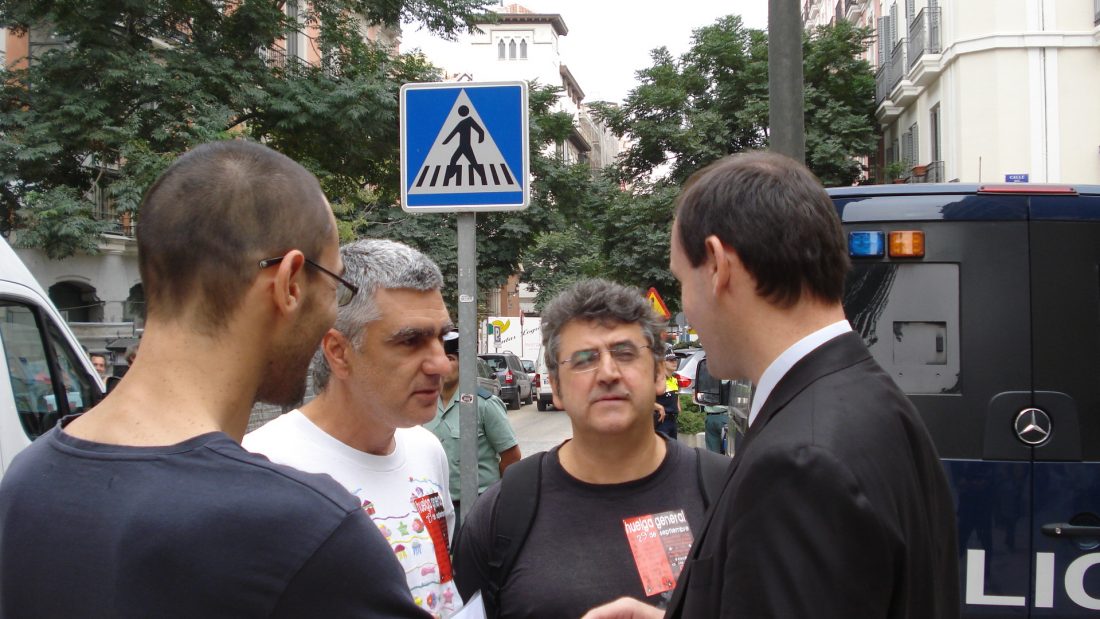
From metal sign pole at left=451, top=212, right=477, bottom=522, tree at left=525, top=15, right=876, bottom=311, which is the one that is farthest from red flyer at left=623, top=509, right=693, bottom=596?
→ tree at left=525, top=15, right=876, bottom=311

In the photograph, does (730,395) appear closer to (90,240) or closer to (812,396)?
(812,396)

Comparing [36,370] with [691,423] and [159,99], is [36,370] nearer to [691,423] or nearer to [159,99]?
[159,99]

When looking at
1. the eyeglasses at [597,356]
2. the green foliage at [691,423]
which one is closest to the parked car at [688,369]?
the green foliage at [691,423]

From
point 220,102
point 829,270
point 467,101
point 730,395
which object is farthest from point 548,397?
point 829,270

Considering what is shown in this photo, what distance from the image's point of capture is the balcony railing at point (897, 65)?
28.4 meters

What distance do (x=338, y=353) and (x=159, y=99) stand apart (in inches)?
544

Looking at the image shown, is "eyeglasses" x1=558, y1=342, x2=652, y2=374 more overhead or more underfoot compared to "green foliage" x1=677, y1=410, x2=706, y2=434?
more overhead

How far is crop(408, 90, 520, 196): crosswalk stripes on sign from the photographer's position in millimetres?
4629

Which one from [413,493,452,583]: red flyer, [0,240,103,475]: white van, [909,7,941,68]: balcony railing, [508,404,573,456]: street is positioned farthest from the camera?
[909,7,941,68]: balcony railing

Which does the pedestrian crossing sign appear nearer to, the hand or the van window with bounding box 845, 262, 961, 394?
the van window with bounding box 845, 262, 961, 394

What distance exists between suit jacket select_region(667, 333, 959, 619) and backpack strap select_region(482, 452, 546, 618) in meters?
1.09

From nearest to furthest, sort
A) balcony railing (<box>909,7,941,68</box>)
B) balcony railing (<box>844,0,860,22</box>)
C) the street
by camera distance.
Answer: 1. the street
2. balcony railing (<box>909,7,941,68</box>)
3. balcony railing (<box>844,0,860,22</box>)

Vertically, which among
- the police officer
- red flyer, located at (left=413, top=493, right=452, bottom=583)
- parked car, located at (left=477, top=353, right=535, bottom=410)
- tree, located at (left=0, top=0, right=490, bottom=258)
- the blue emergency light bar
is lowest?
parked car, located at (left=477, top=353, right=535, bottom=410)

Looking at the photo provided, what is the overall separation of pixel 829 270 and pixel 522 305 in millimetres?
86442
